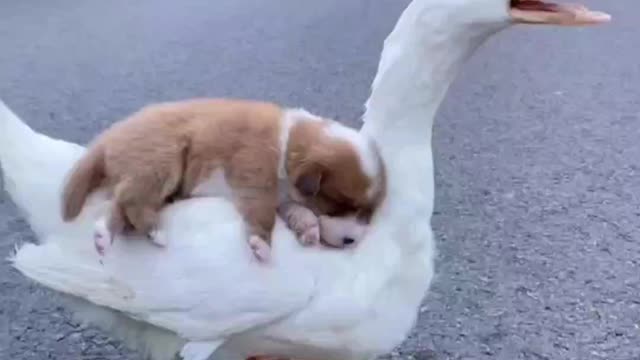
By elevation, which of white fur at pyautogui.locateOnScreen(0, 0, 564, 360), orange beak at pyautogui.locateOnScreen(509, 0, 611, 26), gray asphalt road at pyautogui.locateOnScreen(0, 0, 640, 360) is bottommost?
gray asphalt road at pyautogui.locateOnScreen(0, 0, 640, 360)


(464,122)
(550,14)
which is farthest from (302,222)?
(464,122)

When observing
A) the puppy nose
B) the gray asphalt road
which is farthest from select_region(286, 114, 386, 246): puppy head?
the gray asphalt road

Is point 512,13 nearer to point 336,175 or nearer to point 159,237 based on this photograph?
point 336,175

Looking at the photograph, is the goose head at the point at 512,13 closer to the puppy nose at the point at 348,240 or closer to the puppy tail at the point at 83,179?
the puppy nose at the point at 348,240

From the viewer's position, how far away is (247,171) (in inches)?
42.9

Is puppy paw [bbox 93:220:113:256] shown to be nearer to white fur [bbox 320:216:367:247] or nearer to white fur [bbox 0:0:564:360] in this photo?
white fur [bbox 0:0:564:360]

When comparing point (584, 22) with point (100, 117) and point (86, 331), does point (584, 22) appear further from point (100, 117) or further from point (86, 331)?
point (100, 117)

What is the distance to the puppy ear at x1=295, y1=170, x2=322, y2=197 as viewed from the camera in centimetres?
110

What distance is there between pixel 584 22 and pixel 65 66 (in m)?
2.62

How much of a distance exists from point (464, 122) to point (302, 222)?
1.75m

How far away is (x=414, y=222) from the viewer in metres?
1.13

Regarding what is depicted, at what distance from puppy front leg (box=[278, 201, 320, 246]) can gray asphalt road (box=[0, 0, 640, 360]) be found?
47 cm

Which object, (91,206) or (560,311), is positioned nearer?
(91,206)

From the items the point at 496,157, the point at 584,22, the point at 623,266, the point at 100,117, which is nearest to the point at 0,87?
the point at 100,117
